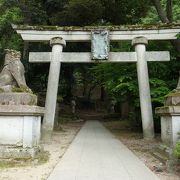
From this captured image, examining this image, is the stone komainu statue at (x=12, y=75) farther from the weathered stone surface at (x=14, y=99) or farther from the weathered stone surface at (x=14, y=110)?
the weathered stone surface at (x=14, y=110)

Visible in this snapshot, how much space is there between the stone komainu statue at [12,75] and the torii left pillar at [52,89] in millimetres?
4405

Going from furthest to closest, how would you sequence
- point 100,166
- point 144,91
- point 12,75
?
point 144,91, point 12,75, point 100,166

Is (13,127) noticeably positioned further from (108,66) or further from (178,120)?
(108,66)

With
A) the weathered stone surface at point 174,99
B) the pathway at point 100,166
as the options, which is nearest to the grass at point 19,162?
the pathway at point 100,166

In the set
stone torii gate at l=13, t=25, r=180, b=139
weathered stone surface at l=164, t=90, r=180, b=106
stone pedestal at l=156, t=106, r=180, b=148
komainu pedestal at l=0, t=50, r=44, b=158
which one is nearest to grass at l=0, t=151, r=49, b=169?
komainu pedestal at l=0, t=50, r=44, b=158

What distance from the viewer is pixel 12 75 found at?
8508 mm

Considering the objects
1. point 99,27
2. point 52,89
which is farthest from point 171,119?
point 99,27

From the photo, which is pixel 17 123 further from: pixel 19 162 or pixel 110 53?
pixel 110 53

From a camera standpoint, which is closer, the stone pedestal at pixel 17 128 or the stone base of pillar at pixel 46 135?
the stone pedestal at pixel 17 128

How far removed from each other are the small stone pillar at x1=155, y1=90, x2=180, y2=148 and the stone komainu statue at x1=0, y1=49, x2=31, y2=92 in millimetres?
3632

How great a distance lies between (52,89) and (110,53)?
2.91m

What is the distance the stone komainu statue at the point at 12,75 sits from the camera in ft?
27.0

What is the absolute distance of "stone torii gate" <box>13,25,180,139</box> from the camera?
1308 centimetres

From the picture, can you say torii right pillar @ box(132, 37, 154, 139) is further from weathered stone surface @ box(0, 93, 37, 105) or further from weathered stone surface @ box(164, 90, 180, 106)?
weathered stone surface @ box(0, 93, 37, 105)
